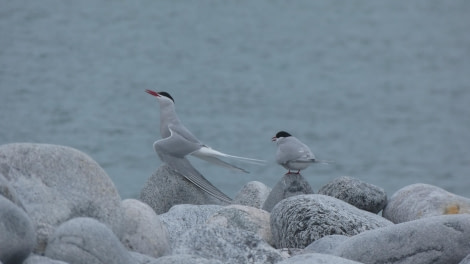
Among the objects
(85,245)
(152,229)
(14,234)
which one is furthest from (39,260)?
(152,229)

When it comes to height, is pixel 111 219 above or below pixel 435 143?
above

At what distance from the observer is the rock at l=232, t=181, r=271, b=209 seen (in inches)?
385

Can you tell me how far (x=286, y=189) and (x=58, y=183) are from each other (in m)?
3.18

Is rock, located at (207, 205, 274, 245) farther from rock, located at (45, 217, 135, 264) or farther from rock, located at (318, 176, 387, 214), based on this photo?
rock, located at (45, 217, 135, 264)

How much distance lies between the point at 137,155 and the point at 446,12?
95.7ft

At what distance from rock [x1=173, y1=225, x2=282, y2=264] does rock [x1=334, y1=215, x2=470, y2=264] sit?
2.10 ft

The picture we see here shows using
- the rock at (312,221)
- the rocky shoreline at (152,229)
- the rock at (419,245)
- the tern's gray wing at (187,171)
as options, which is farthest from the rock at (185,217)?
the rock at (419,245)

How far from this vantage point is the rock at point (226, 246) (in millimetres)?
6719

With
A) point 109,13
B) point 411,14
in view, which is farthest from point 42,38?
point 411,14

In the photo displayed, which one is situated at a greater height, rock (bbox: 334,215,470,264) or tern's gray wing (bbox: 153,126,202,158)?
rock (bbox: 334,215,470,264)

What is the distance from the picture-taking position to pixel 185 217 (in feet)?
27.6

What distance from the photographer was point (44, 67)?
36406mm

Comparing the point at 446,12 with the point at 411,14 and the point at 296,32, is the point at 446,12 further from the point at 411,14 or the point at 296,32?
the point at 296,32

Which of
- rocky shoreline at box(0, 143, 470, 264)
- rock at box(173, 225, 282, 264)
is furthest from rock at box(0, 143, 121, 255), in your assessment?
rock at box(173, 225, 282, 264)
